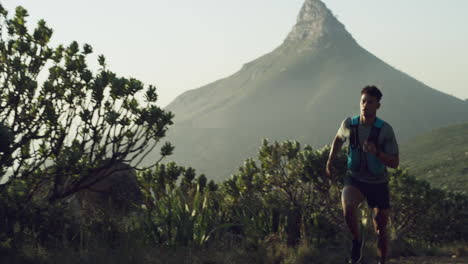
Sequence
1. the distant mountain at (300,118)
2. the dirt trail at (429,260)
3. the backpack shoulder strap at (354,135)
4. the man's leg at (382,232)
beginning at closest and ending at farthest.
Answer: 1. the backpack shoulder strap at (354,135)
2. the man's leg at (382,232)
3. the dirt trail at (429,260)
4. the distant mountain at (300,118)

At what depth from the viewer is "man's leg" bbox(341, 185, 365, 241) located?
18.4ft

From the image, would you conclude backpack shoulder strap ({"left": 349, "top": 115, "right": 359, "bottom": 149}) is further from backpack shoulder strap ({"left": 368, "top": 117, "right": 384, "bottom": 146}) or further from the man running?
backpack shoulder strap ({"left": 368, "top": 117, "right": 384, "bottom": 146})

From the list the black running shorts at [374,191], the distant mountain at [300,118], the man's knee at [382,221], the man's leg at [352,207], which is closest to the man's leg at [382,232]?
the man's knee at [382,221]

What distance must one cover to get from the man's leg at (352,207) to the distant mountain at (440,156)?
237ft

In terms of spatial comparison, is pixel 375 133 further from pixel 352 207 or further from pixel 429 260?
pixel 429 260

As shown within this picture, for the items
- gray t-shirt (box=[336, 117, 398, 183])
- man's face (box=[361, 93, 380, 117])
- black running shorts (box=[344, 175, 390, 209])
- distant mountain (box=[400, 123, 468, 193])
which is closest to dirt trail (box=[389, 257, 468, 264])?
black running shorts (box=[344, 175, 390, 209])

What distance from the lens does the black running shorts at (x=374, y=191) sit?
571 centimetres

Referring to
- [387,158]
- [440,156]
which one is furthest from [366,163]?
[440,156]

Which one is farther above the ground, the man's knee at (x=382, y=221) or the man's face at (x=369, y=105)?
the man's face at (x=369, y=105)

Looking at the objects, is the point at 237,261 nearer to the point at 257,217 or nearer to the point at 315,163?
the point at 257,217

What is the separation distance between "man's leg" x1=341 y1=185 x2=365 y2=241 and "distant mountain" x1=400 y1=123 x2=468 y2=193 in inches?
2842

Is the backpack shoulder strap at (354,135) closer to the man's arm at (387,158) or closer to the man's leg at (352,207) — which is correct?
the man's arm at (387,158)

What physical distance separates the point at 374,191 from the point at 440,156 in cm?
11245

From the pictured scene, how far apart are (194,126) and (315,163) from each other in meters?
183
